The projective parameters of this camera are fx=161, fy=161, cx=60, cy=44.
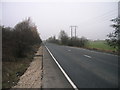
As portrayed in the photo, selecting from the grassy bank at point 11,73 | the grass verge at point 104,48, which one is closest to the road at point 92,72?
the grassy bank at point 11,73

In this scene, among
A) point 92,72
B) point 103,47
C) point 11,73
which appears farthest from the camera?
point 103,47

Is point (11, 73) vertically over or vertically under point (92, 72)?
under

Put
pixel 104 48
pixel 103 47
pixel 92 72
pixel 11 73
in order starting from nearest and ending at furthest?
pixel 92 72 < pixel 11 73 < pixel 104 48 < pixel 103 47

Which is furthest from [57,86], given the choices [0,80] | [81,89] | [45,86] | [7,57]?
[7,57]

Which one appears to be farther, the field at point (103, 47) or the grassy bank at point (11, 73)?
the field at point (103, 47)

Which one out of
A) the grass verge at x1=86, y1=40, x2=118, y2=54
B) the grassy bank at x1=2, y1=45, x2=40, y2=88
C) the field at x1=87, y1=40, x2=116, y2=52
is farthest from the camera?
the field at x1=87, y1=40, x2=116, y2=52

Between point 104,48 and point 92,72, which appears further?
point 104,48

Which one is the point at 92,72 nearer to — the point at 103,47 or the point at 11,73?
the point at 11,73

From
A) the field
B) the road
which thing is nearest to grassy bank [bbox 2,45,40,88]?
the road

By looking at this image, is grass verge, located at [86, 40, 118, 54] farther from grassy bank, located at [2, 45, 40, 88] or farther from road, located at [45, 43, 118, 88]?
grassy bank, located at [2, 45, 40, 88]

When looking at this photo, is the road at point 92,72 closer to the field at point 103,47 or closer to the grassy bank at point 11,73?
the grassy bank at point 11,73

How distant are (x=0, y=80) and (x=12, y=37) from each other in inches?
450

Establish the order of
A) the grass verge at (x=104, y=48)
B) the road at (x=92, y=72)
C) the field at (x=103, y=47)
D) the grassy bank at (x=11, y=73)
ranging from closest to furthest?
the road at (x=92, y=72)
the grassy bank at (x=11, y=73)
the grass verge at (x=104, y=48)
the field at (x=103, y=47)

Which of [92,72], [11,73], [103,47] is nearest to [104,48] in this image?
[103,47]
